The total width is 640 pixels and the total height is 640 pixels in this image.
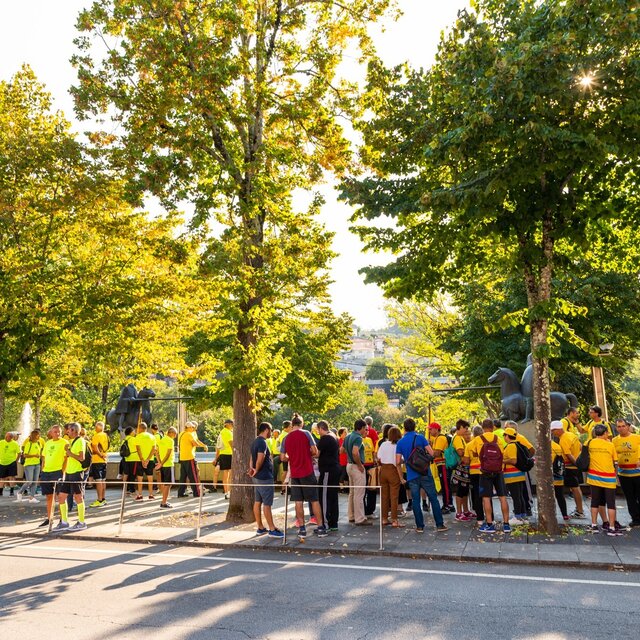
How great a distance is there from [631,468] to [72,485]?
35.9ft

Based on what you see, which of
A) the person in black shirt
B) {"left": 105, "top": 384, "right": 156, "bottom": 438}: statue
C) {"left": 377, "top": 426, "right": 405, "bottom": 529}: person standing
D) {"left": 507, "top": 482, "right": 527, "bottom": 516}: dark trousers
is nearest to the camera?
the person in black shirt

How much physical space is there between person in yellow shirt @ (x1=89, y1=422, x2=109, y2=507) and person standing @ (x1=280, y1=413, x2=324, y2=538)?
20.2ft

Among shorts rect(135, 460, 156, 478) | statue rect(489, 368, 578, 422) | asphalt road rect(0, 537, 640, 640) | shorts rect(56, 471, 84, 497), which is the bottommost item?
asphalt road rect(0, 537, 640, 640)

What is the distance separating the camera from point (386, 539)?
10562 millimetres

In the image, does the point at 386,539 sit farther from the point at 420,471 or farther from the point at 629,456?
the point at 629,456

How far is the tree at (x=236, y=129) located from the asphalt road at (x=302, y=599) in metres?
4.12

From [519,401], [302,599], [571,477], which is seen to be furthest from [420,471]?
[519,401]

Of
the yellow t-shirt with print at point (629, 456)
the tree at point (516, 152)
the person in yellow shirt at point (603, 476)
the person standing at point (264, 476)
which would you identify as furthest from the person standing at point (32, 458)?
the yellow t-shirt with print at point (629, 456)

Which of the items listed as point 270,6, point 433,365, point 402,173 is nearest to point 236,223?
point 402,173

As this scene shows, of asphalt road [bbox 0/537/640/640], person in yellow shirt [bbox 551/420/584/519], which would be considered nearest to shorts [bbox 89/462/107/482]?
asphalt road [bbox 0/537/640/640]

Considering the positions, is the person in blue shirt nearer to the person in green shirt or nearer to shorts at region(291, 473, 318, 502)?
shorts at region(291, 473, 318, 502)

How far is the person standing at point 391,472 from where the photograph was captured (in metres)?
11.7

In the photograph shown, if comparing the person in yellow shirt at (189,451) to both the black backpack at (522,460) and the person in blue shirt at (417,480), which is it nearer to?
the person in blue shirt at (417,480)

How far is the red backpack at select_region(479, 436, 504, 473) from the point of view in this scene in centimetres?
1084
